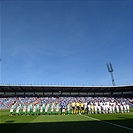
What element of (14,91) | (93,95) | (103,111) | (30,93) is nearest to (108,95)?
(93,95)

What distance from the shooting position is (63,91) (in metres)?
57.6

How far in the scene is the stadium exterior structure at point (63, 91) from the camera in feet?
176

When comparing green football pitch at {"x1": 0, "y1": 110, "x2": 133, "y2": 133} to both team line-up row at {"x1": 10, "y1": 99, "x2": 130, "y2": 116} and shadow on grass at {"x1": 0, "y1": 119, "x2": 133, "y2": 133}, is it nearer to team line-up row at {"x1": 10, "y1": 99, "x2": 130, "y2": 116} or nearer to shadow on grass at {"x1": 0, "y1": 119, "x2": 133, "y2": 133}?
shadow on grass at {"x1": 0, "y1": 119, "x2": 133, "y2": 133}

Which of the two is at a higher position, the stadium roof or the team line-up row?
the stadium roof

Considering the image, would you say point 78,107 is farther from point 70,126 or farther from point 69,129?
point 69,129

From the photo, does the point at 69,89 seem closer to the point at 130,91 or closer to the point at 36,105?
the point at 130,91

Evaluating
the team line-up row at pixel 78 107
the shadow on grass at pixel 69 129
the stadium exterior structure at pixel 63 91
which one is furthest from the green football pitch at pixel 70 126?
the stadium exterior structure at pixel 63 91

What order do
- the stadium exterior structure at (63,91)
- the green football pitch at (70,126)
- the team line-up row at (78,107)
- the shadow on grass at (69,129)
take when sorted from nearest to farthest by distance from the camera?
the shadow on grass at (69,129) < the green football pitch at (70,126) < the team line-up row at (78,107) < the stadium exterior structure at (63,91)

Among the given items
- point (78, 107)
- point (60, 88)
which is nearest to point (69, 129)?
point (78, 107)

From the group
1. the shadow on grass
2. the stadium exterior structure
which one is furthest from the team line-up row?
the stadium exterior structure

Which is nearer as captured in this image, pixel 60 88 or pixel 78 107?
pixel 78 107

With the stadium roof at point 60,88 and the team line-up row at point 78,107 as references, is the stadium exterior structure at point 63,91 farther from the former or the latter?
the team line-up row at point 78,107

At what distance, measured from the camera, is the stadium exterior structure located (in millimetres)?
53625

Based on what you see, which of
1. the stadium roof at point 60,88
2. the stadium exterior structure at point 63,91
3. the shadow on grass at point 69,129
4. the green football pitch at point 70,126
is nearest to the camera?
the shadow on grass at point 69,129
